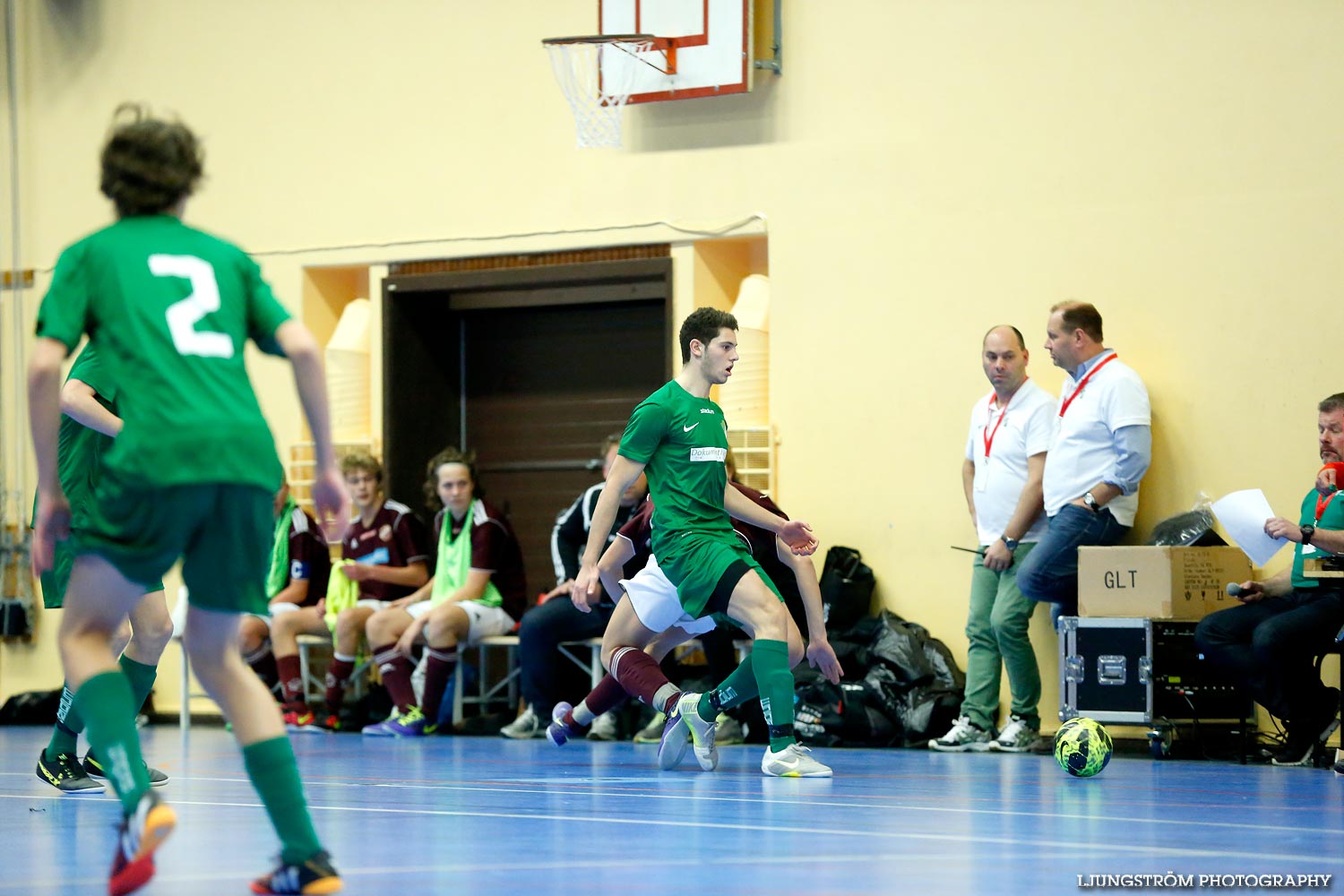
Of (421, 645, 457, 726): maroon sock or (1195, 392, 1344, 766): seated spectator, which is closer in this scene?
(1195, 392, 1344, 766): seated spectator

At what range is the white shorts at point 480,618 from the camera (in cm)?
962

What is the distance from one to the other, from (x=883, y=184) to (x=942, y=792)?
452 centimetres

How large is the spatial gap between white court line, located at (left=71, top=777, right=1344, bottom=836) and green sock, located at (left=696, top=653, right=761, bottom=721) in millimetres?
368

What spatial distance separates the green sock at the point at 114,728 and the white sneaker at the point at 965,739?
5.51 m

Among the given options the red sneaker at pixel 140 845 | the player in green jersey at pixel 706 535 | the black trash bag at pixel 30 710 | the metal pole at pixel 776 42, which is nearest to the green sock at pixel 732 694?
the player in green jersey at pixel 706 535

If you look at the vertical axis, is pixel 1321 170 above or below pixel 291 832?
above

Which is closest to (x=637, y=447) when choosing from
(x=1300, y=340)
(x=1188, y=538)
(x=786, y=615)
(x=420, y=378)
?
(x=786, y=615)

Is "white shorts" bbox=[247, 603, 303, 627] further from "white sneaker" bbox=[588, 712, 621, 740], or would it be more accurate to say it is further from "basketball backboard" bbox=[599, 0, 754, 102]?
"basketball backboard" bbox=[599, 0, 754, 102]

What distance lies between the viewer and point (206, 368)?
11.1ft

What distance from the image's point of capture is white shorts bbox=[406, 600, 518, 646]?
→ 9.62 meters

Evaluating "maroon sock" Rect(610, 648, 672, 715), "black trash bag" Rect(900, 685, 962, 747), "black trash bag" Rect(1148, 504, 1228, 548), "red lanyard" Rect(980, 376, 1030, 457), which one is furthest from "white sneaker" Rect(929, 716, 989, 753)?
"maroon sock" Rect(610, 648, 672, 715)

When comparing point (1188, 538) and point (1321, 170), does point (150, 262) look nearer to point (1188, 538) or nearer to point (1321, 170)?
point (1188, 538)

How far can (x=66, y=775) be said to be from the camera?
576 centimetres

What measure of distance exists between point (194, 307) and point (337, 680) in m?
6.93
